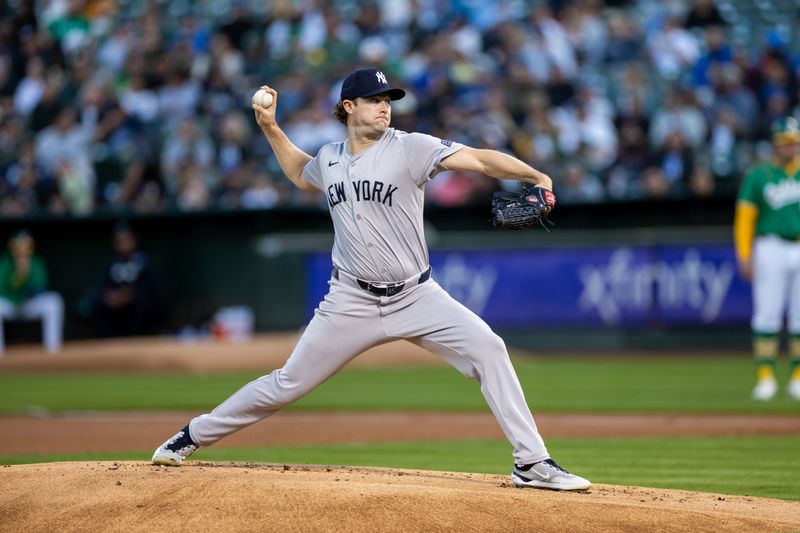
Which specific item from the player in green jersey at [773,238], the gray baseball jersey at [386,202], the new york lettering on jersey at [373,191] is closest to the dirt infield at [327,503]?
the gray baseball jersey at [386,202]

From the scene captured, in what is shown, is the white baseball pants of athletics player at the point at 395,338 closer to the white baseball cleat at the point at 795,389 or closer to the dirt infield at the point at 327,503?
the dirt infield at the point at 327,503

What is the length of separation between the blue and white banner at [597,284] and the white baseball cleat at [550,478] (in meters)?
11.1

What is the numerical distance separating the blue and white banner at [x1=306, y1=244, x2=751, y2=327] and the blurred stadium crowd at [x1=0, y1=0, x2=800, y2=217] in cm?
88

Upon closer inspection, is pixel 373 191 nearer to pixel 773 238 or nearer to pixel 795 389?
pixel 773 238

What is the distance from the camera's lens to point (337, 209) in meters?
6.18

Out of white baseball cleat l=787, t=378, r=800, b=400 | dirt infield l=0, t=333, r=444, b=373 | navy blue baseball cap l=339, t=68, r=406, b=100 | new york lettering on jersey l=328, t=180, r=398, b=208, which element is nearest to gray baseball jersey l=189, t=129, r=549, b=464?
new york lettering on jersey l=328, t=180, r=398, b=208

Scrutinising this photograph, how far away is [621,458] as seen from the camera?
325 inches

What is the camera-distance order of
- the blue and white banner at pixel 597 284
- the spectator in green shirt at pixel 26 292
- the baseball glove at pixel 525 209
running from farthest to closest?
the spectator in green shirt at pixel 26 292 < the blue and white banner at pixel 597 284 < the baseball glove at pixel 525 209

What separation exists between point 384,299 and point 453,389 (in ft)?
25.5

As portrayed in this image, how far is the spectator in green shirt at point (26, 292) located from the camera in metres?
17.8

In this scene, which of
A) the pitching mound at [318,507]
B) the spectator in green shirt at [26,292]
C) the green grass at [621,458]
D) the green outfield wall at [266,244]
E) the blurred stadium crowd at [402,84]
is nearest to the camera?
the pitching mound at [318,507]

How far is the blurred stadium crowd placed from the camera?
1720cm

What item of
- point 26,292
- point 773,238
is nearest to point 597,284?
point 773,238

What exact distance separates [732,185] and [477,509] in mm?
12235
